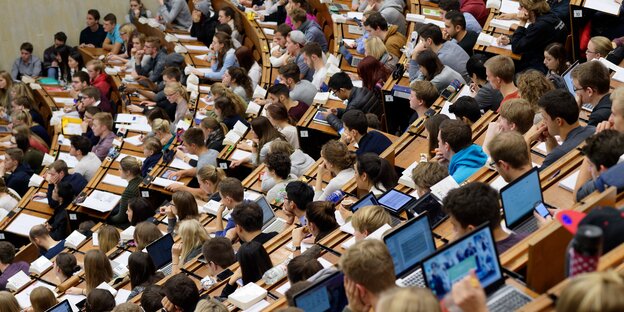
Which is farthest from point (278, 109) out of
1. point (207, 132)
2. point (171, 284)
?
point (171, 284)

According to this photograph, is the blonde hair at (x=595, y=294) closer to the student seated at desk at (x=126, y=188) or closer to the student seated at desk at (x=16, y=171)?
the student seated at desk at (x=126, y=188)

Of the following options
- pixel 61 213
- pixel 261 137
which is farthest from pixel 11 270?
pixel 261 137

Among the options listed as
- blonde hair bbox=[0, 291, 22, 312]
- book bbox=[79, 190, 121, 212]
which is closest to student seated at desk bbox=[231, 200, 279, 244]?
blonde hair bbox=[0, 291, 22, 312]

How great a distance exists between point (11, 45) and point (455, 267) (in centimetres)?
1198

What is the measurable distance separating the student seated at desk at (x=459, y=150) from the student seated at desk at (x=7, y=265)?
13.2 feet

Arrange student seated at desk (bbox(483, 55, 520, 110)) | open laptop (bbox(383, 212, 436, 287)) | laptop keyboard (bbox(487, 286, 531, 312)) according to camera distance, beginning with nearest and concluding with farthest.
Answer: laptop keyboard (bbox(487, 286, 531, 312)) < open laptop (bbox(383, 212, 436, 287)) < student seated at desk (bbox(483, 55, 520, 110))

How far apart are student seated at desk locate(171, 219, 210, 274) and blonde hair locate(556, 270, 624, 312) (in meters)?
4.51

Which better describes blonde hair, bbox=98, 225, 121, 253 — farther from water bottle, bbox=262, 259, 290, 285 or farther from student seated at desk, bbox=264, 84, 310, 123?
water bottle, bbox=262, 259, 290, 285

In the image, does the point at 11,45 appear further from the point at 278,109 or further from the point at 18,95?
the point at 278,109

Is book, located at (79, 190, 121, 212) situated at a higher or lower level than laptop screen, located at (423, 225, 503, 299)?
lower

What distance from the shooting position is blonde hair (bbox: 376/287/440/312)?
10.7 feet

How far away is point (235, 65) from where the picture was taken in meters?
11.9

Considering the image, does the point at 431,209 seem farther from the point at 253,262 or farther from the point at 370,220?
the point at 253,262

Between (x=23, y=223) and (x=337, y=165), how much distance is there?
4.04 m
